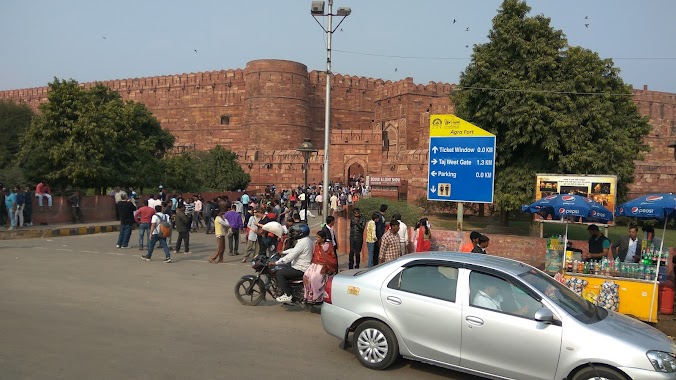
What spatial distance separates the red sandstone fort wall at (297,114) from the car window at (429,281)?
2819 cm

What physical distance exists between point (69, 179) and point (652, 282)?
21.1 m

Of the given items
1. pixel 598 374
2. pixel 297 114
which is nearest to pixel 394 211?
pixel 598 374

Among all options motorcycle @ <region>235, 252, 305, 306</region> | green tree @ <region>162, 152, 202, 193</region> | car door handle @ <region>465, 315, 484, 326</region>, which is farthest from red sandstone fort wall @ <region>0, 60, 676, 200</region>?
car door handle @ <region>465, 315, 484, 326</region>

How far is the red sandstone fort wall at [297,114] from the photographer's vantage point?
4253cm

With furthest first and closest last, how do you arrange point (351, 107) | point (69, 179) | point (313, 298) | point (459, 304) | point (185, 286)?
point (351, 107)
point (69, 179)
point (185, 286)
point (313, 298)
point (459, 304)

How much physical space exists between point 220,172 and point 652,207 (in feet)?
107

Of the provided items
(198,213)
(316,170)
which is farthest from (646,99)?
(198,213)

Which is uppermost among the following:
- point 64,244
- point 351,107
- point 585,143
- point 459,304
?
point 351,107

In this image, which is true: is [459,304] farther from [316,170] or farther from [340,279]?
[316,170]

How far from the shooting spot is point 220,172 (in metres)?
37.3

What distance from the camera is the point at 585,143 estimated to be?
1581cm

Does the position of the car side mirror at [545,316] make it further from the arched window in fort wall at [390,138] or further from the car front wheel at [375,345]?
the arched window in fort wall at [390,138]

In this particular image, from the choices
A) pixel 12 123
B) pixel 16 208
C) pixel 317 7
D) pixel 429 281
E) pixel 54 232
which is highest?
pixel 317 7

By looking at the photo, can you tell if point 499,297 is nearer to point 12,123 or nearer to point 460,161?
point 460,161
